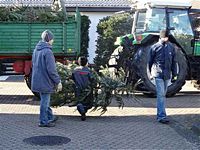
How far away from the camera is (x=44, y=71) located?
9.48 m

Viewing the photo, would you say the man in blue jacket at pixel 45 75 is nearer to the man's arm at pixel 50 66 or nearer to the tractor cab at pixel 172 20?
the man's arm at pixel 50 66

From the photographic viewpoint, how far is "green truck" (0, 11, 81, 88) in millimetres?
12891

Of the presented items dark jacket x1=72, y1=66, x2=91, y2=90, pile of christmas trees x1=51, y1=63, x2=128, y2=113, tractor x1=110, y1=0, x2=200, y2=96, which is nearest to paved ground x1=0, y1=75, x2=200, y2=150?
pile of christmas trees x1=51, y1=63, x2=128, y2=113

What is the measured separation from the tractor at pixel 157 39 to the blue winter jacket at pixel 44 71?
467 cm

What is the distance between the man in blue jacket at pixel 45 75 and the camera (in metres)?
9.45

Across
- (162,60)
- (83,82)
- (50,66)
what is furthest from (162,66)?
(50,66)

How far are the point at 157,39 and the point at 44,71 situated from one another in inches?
213

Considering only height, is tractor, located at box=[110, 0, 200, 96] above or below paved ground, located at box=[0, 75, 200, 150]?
above

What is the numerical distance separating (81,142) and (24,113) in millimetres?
3229

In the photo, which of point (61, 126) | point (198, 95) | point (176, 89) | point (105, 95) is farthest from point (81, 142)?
point (198, 95)

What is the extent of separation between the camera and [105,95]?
34.7 ft

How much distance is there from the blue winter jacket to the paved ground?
2.70ft

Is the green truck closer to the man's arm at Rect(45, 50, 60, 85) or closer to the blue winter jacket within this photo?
the blue winter jacket

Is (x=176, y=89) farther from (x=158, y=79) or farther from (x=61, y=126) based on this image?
(x=61, y=126)
